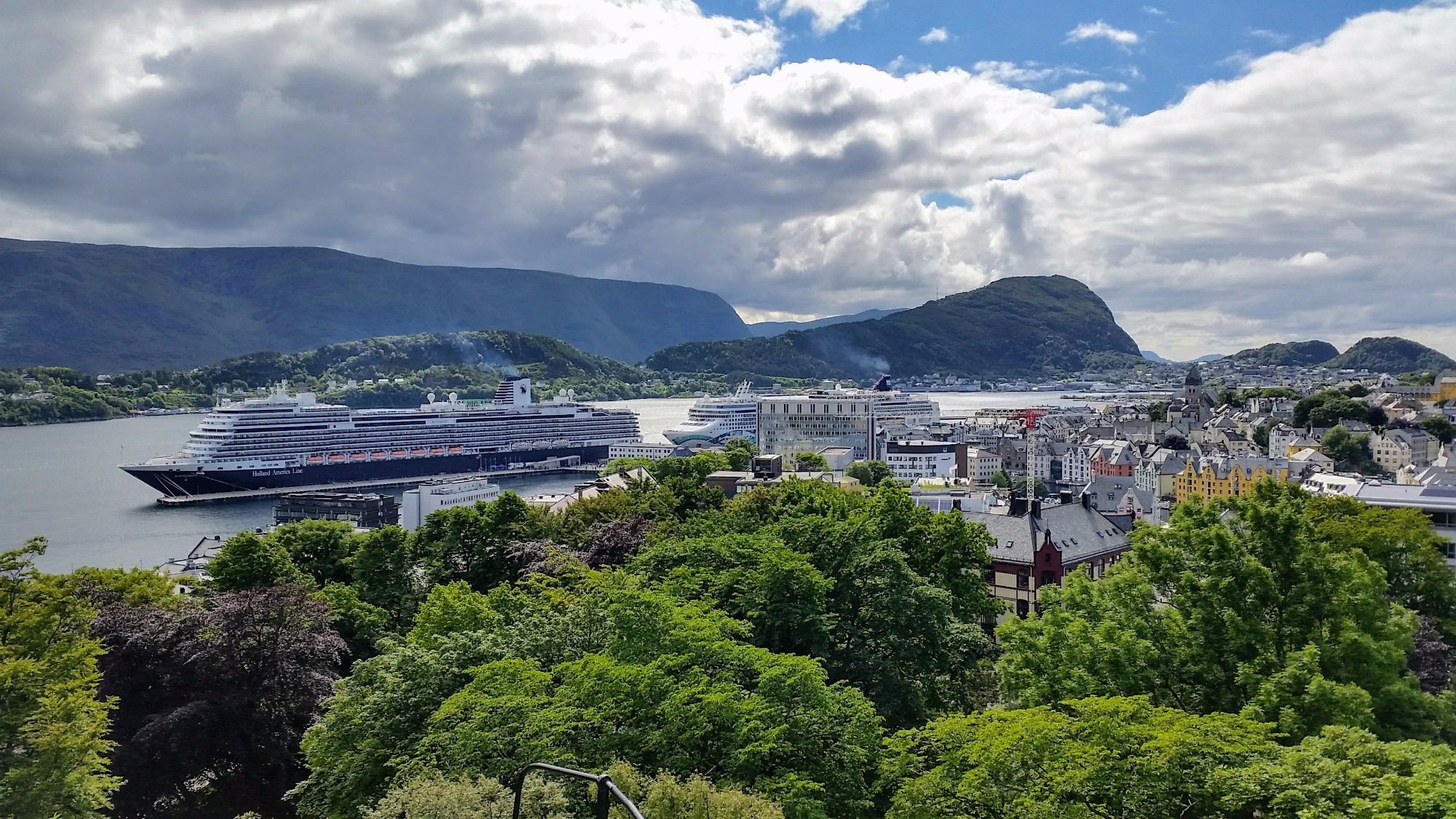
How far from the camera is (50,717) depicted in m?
14.3

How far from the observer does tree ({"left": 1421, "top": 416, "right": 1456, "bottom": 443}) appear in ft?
292

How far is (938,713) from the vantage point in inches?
735

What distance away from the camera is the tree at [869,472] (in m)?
69.4

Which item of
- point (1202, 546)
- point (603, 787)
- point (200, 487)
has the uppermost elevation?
point (603, 787)

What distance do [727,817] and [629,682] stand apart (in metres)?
3.90

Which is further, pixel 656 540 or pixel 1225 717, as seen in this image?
pixel 656 540

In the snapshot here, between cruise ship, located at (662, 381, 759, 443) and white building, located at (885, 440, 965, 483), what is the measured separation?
30.9 metres

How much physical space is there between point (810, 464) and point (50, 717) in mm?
56897

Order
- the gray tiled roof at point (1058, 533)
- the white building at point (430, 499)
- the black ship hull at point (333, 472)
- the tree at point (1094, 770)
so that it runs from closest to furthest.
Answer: the tree at point (1094, 770)
the gray tiled roof at point (1058, 533)
the white building at point (430, 499)
the black ship hull at point (333, 472)

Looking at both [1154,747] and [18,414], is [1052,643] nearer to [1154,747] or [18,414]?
[1154,747]

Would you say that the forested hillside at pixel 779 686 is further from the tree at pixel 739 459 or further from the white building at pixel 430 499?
the tree at pixel 739 459

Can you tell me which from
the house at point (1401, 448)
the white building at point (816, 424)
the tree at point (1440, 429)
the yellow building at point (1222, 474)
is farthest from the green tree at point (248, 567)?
the tree at point (1440, 429)

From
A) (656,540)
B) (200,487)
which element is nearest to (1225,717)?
(656,540)

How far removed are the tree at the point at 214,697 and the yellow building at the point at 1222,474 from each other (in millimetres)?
63187
